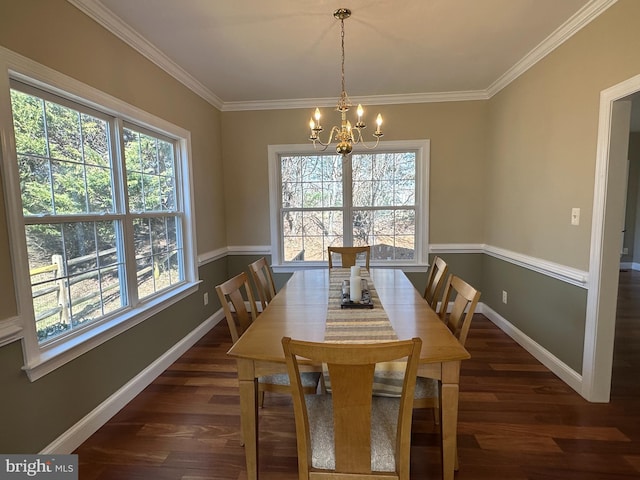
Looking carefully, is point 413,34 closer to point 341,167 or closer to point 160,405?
point 341,167

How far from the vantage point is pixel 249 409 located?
4.61 ft

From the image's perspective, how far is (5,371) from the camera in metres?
1.43

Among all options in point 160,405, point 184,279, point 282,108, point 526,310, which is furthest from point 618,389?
point 282,108

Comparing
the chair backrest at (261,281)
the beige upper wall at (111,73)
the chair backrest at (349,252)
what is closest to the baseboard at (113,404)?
the beige upper wall at (111,73)

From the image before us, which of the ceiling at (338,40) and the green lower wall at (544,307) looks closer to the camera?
the ceiling at (338,40)

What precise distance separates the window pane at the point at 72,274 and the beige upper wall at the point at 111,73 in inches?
8.7

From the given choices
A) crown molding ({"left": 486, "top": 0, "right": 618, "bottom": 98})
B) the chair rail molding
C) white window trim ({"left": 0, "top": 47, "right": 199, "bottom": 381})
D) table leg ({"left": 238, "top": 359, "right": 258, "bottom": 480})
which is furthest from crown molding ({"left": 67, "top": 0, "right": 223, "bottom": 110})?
the chair rail molding

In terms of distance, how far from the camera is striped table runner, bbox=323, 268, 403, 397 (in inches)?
56.4

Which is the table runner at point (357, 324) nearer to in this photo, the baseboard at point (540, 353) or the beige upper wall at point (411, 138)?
the baseboard at point (540, 353)

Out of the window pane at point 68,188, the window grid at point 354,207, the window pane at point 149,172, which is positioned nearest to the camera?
the window pane at point 68,188

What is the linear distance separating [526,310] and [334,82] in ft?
9.30

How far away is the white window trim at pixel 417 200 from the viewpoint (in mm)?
3707

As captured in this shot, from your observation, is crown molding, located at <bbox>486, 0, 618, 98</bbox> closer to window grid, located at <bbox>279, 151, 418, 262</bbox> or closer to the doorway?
the doorway

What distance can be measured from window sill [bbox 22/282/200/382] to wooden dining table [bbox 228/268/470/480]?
1014 millimetres
